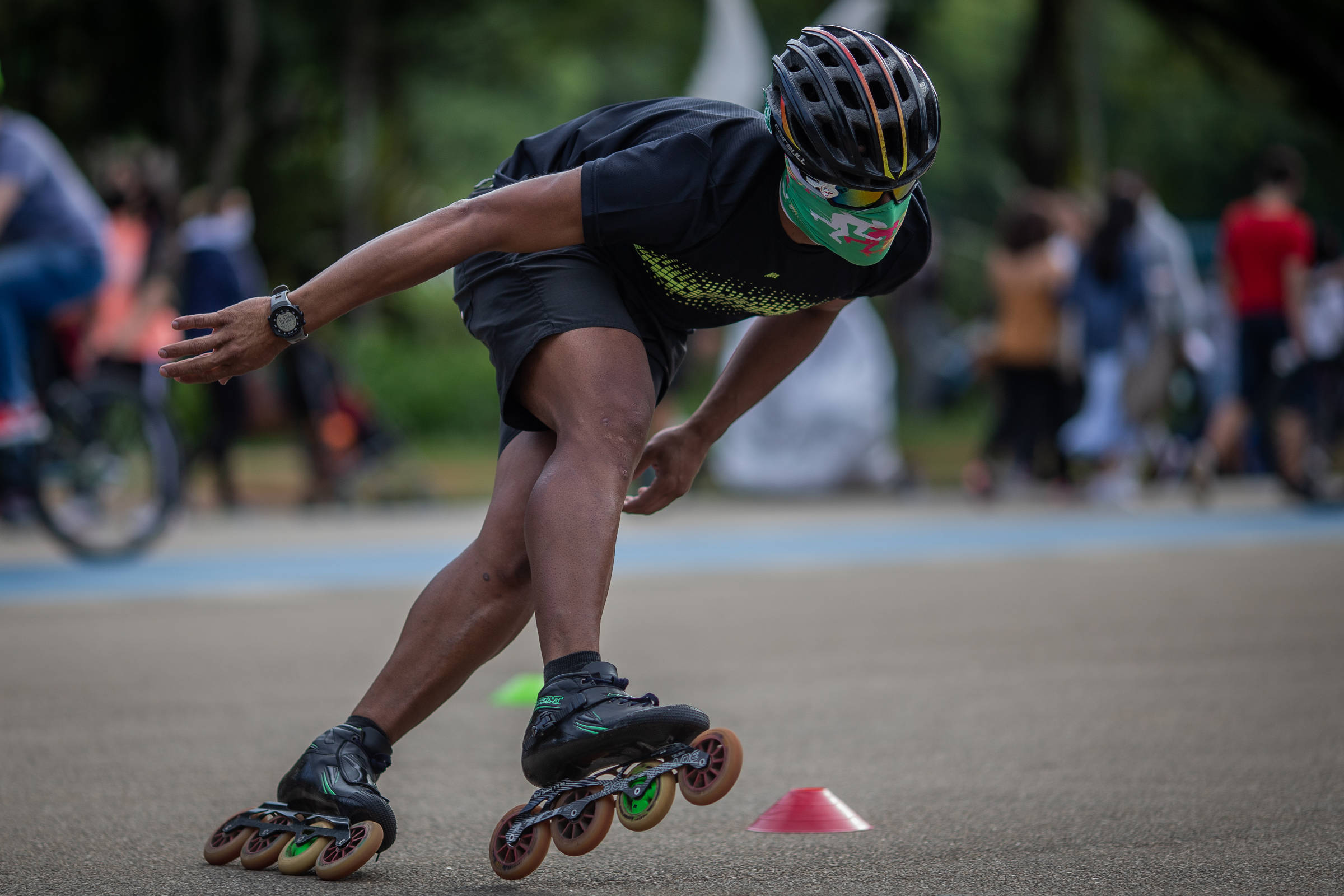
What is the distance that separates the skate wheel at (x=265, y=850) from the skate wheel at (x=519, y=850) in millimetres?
440

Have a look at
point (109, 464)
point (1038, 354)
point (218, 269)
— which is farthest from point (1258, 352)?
point (109, 464)

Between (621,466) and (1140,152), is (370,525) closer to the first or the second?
(621,466)

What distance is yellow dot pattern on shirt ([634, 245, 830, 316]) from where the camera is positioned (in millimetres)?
3314

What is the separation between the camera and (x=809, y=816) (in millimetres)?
3551

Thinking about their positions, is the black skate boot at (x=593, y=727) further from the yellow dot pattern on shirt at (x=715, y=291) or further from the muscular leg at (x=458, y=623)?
the yellow dot pattern on shirt at (x=715, y=291)

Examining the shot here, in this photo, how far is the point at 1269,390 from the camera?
11.6m

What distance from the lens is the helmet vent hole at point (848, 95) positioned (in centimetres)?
308

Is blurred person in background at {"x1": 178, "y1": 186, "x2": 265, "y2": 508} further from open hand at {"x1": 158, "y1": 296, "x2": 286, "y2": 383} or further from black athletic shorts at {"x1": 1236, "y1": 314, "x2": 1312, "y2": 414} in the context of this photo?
open hand at {"x1": 158, "y1": 296, "x2": 286, "y2": 383}

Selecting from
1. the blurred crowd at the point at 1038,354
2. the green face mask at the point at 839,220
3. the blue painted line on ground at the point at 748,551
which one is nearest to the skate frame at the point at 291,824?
the green face mask at the point at 839,220

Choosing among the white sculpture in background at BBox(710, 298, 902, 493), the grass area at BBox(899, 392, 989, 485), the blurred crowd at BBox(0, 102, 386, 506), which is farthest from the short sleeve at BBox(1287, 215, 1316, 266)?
the blurred crowd at BBox(0, 102, 386, 506)

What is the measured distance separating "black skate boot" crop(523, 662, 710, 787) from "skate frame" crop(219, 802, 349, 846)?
0.39m

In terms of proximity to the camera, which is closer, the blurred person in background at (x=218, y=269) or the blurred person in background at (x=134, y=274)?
the blurred person in background at (x=134, y=274)

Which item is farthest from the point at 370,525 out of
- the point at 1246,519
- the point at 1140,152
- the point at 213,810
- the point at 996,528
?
the point at 1140,152

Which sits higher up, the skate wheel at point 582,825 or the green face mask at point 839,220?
the green face mask at point 839,220
